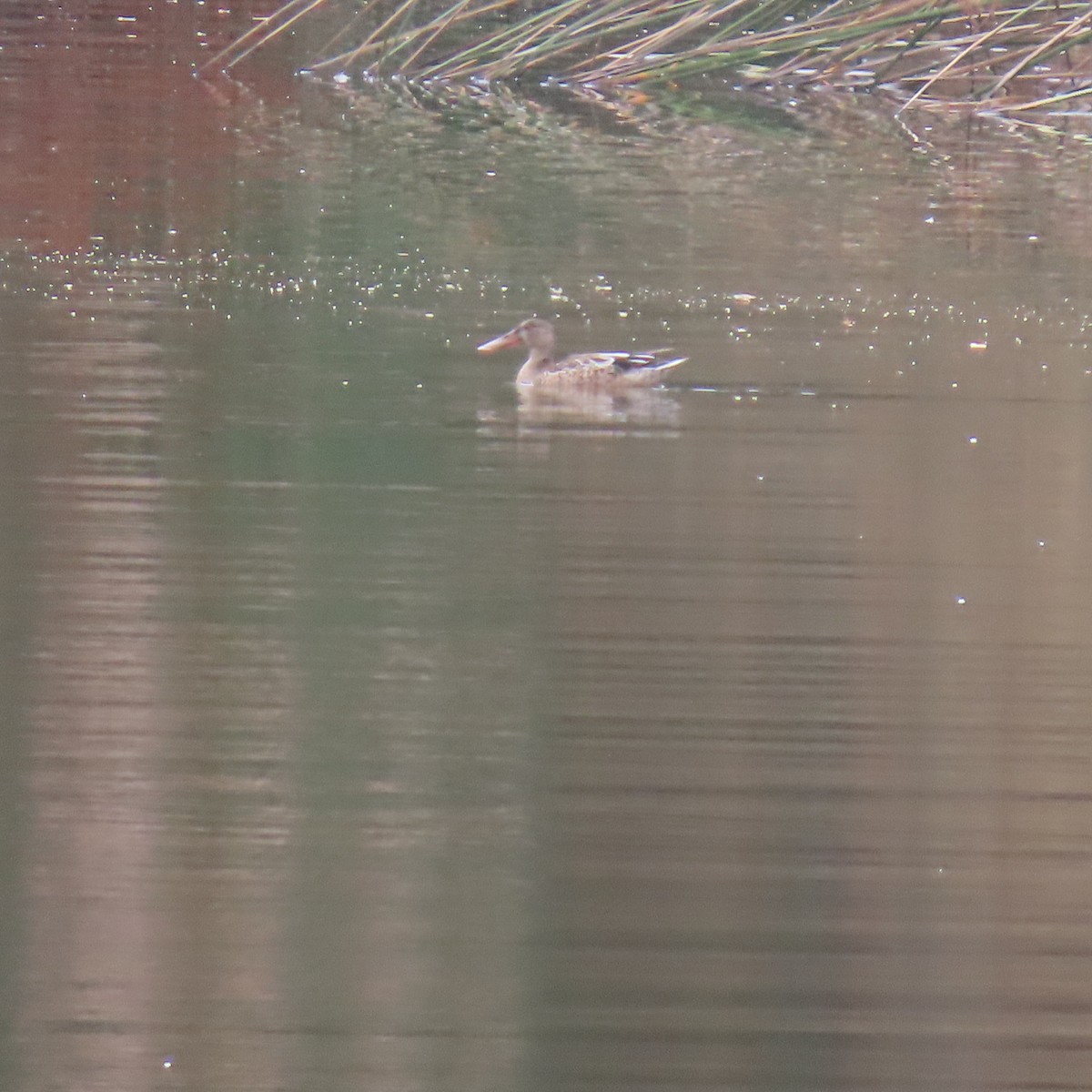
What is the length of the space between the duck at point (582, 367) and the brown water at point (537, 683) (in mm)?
172

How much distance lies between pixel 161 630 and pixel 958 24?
20.0 m

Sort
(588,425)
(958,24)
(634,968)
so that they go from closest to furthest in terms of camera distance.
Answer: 1. (634,968)
2. (588,425)
3. (958,24)

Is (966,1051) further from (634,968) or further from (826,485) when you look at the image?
(826,485)

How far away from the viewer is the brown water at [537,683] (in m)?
4.61

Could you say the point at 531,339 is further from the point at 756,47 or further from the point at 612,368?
the point at 756,47

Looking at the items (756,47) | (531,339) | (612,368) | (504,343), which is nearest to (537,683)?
(612,368)

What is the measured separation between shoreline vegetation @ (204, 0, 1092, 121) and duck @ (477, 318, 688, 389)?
9.29 m

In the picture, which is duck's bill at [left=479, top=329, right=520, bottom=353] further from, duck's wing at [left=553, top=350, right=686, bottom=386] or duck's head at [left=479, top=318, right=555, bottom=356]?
duck's wing at [left=553, top=350, right=686, bottom=386]

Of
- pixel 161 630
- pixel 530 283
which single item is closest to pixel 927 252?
pixel 530 283

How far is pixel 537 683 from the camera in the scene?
6.58 metres

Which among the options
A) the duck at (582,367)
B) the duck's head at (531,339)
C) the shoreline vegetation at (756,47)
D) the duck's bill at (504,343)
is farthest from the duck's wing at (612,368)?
the shoreline vegetation at (756,47)

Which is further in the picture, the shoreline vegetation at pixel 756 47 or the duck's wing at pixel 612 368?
the shoreline vegetation at pixel 756 47

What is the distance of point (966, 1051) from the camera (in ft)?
14.7

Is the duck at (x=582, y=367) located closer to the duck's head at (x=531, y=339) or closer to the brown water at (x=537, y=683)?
the duck's head at (x=531, y=339)
